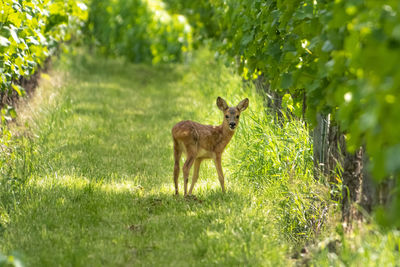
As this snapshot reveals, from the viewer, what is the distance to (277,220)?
6285mm

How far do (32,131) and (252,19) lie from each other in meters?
4.24

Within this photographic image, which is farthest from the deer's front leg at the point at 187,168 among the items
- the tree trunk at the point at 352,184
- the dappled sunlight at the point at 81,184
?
the tree trunk at the point at 352,184

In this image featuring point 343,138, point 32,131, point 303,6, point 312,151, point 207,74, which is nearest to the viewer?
point 303,6

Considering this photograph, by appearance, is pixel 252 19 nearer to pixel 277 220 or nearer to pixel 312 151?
pixel 312 151

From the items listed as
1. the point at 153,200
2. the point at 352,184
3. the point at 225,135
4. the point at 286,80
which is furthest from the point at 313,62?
the point at 153,200

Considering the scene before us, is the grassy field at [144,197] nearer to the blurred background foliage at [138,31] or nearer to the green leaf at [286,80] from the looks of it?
the green leaf at [286,80]

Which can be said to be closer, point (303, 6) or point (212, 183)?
point (303, 6)

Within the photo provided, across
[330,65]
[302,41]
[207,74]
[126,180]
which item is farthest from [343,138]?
[207,74]

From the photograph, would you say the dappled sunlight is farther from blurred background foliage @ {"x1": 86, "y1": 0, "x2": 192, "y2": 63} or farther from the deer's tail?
blurred background foliage @ {"x1": 86, "y1": 0, "x2": 192, "y2": 63}

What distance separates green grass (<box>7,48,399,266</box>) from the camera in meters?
5.20

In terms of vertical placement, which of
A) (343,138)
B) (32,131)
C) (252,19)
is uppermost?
(252,19)

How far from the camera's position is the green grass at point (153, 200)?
5.20 m

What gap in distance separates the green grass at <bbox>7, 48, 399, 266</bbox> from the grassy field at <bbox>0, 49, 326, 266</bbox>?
0.6 inches

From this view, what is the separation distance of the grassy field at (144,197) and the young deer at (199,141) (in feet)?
1.14
